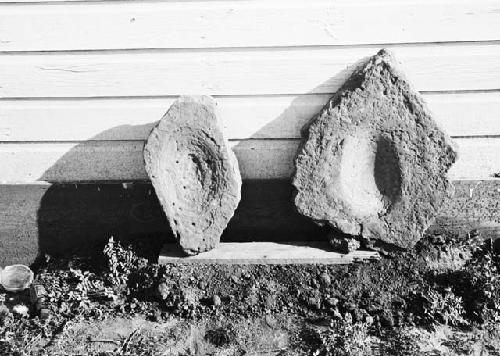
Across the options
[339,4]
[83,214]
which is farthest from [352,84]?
[83,214]

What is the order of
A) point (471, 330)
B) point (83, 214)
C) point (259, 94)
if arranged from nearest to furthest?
point (471, 330)
point (259, 94)
point (83, 214)

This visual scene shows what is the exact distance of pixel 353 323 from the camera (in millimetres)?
3957

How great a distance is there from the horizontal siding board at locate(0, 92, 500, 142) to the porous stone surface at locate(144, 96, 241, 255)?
23cm

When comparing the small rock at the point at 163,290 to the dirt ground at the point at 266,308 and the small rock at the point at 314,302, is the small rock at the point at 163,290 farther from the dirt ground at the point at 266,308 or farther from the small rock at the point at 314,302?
the small rock at the point at 314,302

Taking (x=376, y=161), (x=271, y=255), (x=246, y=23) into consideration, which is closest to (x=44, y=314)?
(x=271, y=255)

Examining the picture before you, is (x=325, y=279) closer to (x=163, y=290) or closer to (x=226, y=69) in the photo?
(x=163, y=290)

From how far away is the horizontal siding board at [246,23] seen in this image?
405cm

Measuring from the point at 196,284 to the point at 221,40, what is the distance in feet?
5.26

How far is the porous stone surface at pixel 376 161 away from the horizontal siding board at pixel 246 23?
282mm

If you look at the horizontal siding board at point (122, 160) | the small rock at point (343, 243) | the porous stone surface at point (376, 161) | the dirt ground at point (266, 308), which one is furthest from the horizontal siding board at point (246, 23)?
the dirt ground at point (266, 308)

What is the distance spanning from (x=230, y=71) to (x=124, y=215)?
51.5 inches

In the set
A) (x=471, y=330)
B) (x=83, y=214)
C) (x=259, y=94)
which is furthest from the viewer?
(x=83, y=214)

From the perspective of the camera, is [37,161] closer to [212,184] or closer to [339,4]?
[212,184]

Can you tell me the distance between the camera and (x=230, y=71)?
13.8 ft
